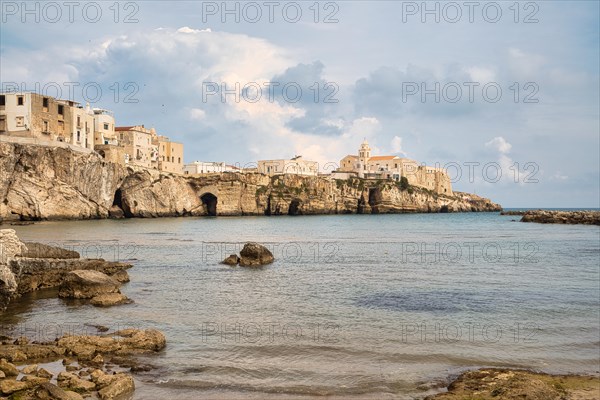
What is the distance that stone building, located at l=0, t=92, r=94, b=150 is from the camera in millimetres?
79000

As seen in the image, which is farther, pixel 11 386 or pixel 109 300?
pixel 109 300

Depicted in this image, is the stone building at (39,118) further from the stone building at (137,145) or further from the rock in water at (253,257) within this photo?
the rock in water at (253,257)

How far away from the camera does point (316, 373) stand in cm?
1242

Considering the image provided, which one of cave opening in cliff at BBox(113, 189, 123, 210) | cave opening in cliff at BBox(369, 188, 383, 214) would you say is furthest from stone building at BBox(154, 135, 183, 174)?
cave opening in cliff at BBox(369, 188, 383, 214)

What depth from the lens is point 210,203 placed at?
121 meters

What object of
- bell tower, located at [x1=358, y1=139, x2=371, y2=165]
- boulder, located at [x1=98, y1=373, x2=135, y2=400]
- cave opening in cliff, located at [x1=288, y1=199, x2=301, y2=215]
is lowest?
boulder, located at [x1=98, y1=373, x2=135, y2=400]

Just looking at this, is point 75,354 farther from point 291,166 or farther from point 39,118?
point 291,166

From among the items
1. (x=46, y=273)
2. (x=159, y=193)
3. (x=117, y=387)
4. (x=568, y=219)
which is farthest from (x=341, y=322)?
(x=568, y=219)

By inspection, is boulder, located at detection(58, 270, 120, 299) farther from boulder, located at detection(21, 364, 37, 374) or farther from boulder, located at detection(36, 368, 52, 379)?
boulder, located at detection(36, 368, 52, 379)

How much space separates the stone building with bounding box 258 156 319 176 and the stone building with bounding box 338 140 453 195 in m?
11.8

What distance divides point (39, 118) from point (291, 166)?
7301cm

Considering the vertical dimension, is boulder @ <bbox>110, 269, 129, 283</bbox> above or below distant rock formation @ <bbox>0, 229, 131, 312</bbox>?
below

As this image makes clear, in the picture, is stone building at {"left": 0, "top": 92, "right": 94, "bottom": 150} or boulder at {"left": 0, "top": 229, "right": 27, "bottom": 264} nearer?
boulder at {"left": 0, "top": 229, "right": 27, "bottom": 264}

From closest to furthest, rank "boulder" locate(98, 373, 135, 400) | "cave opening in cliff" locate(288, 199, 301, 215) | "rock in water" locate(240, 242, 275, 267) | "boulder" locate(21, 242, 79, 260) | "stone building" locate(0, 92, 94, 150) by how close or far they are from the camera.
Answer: "boulder" locate(98, 373, 135, 400)
"boulder" locate(21, 242, 79, 260)
"rock in water" locate(240, 242, 275, 267)
"stone building" locate(0, 92, 94, 150)
"cave opening in cliff" locate(288, 199, 301, 215)
